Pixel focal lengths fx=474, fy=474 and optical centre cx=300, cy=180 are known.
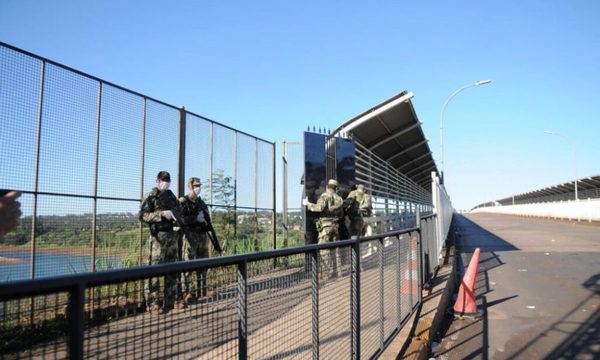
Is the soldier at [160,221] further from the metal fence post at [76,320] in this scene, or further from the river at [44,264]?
the metal fence post at [76,320]

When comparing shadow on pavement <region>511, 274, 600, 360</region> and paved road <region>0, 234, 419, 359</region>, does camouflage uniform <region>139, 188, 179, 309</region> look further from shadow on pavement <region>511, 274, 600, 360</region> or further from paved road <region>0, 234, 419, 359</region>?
shadow on pavement <region>511, 274, 600, 360</region>

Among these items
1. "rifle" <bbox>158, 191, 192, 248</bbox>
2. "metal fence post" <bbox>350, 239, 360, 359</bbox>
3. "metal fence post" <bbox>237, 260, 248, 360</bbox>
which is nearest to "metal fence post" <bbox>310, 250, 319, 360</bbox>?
"metal fence post" <bbox>350, 239, 360, 359</bbox>

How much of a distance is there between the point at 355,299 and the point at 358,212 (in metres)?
6.63

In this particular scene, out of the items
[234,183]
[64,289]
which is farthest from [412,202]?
[64,289]

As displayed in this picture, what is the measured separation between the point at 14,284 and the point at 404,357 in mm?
4257

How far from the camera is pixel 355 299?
154 inches

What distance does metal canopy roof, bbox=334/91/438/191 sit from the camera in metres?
11.2

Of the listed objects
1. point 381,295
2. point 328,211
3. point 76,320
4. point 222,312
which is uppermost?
point 328,211

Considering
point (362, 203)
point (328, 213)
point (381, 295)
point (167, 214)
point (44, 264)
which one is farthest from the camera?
point (362, 203)

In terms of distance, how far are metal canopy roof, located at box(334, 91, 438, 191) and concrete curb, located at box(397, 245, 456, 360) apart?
3.95 meters

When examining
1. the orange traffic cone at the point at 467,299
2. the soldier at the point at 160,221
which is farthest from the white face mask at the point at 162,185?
the orange traffic cone at the point at 467,299

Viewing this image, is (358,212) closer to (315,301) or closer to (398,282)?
(398,282)

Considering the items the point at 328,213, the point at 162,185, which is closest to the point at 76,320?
the point at 162,185

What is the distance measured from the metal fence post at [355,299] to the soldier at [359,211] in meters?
6.10
